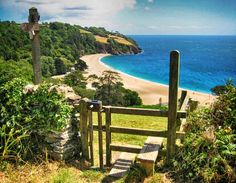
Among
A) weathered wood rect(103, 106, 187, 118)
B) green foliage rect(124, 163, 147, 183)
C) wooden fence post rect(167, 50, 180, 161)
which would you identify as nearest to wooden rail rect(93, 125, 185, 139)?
wooden fence post rect(167, 50, 180, 161)

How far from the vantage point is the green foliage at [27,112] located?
19.0ft

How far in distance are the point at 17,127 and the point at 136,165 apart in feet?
8.80

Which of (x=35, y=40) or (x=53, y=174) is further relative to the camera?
(x=35, y=40)

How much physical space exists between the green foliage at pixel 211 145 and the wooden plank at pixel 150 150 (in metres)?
0.46

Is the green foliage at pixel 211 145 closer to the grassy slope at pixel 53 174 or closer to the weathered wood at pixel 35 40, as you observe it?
the grassy slope at pixel 53 174

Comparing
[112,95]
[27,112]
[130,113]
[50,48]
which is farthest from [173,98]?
[50,48]

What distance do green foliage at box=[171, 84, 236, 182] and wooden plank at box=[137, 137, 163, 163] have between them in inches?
18.0

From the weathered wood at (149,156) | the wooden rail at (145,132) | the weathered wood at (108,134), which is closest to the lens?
the weathered wood at (149,156)

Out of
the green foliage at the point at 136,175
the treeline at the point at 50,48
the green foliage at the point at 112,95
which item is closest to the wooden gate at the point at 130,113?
the green foliage at the point at 136,175

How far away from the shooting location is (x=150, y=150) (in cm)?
545

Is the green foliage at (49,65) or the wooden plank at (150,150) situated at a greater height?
the wooden plank at (150,150)

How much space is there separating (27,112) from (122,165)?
236 cm

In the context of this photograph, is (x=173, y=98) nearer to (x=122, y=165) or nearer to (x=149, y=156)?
(x=149, y=156)

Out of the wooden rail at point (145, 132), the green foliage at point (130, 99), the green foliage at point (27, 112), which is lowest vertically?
the green foliage at point (130, 99)
